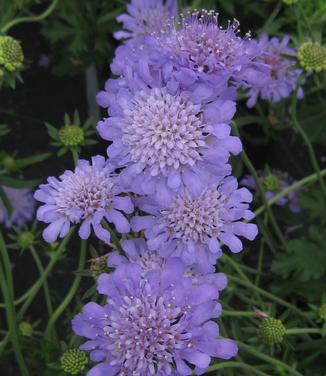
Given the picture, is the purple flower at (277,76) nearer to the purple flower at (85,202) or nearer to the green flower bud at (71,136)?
the green flower bud at (71,136)

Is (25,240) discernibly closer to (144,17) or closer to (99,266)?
(99,266)

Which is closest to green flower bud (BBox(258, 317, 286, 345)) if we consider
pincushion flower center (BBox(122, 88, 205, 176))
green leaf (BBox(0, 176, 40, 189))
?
pincushion flower center (BBox(122, 88, 205, 176))

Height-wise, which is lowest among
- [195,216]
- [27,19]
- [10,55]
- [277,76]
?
[195,216]

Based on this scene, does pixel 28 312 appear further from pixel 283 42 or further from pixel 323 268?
pixel 283 42

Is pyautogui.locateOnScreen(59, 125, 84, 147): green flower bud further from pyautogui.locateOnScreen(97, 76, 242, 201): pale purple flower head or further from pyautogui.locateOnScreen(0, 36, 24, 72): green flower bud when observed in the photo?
pyautogui.locateOnScreen(97, 76, 242, 201): pale purple flower head

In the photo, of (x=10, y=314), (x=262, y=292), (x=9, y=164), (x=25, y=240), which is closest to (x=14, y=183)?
(x=9, y=164)
